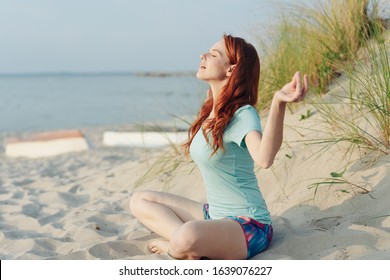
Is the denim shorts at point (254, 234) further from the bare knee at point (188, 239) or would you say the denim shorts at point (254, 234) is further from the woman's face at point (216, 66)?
the woman's face at point (216, 66)

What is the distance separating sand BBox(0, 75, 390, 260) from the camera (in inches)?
105

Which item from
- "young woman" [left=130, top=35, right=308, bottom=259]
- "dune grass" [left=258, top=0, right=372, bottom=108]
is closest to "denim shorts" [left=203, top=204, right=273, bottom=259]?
"young woman" [left=130, top=35, right=308, bottom=259]

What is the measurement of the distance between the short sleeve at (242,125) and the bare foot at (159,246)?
65 cm

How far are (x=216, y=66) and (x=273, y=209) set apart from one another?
1.17 metres

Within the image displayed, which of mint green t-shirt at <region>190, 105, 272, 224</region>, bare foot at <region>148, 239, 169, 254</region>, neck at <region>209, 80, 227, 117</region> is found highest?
neck at <region>209, 80, 227, 117</region>

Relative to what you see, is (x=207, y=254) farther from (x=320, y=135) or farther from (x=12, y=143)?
(x=12, y=143)

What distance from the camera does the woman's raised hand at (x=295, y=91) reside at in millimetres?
2090

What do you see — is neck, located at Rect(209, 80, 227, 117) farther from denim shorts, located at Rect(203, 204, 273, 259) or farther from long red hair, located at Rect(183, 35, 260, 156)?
denim shorts, located at Rect(203, 204, 273, 259)

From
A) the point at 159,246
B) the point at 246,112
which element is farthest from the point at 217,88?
the point at 159,246

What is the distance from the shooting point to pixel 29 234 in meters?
3.39

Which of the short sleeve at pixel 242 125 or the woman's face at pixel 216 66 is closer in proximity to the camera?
the short sleeve at pixel 242 125

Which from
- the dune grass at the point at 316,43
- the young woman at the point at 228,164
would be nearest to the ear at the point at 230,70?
the young woman at the point at 228,164

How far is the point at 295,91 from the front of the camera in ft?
6.93
